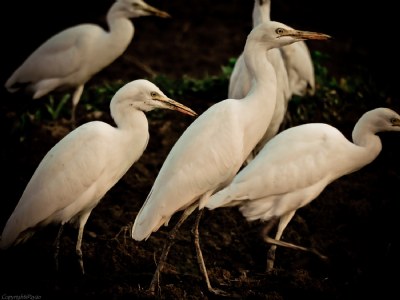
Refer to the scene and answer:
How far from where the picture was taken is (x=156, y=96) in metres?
5.03

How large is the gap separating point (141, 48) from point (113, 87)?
2.56 m

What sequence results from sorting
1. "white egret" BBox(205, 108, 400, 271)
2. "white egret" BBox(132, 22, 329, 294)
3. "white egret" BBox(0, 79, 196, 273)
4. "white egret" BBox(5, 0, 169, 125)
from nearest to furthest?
"white egret" BBox(132, 22, 329, 294), "white egret" BBox(0, 79, 196, 273), "white egret" BBox(205, 108, 400, 271), "white egret" BBox(5, 0, 169, 125)

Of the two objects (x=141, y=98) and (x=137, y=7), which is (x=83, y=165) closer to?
(x=141, y=98)

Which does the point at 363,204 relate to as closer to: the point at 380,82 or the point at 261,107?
the point at 261,107

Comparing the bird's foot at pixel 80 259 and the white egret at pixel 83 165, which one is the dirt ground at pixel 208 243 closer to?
the bird's foot at pixel 80 259

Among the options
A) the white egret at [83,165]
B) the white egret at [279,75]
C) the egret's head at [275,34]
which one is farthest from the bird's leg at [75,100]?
the egret's head at [275,34]

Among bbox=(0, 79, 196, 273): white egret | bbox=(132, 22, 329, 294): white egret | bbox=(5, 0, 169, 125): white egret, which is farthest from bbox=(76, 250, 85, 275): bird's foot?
bbox=(5, 0, 169, 125): white egret

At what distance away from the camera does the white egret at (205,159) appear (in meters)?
4.86

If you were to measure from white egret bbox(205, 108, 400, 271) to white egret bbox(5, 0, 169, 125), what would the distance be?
9.51 feet

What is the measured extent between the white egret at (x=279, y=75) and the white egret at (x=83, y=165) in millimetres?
1445

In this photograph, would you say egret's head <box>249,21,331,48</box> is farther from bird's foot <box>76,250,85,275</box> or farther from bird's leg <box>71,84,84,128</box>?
bird's leg <box>71,84,84,128</box>

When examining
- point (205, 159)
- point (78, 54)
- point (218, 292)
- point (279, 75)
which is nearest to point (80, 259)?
point (218, 292)

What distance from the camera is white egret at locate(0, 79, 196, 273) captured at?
196 inches

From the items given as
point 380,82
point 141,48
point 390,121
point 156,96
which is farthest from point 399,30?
point 156,96
